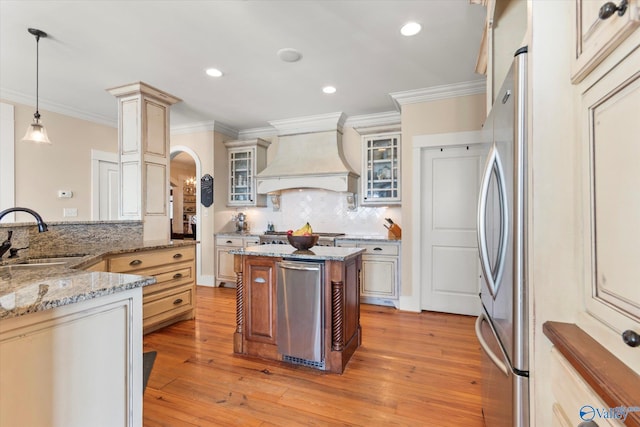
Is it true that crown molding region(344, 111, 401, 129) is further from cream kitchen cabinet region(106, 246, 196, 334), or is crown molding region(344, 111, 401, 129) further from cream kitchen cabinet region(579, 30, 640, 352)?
cream kitchen cabinet region(579, 30, 640, 352)

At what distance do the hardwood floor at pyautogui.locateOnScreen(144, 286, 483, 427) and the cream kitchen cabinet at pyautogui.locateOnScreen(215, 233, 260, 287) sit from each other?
1712 mm

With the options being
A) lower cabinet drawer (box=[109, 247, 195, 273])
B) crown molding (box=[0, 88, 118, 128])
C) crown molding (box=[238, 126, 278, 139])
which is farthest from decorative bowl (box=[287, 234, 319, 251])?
crown molding (box=[0, 88, 118, 128])

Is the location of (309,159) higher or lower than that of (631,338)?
higher

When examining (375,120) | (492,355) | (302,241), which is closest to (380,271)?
(302,241)

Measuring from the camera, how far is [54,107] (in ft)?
13.6

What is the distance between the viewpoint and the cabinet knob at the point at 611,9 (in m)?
0.67

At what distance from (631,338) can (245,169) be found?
16.4 feet

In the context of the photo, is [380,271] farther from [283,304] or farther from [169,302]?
[169,302]

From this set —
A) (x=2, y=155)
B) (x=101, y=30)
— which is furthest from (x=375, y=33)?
(x=2, y=155)

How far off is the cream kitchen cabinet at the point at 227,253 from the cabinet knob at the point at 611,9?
435 centimetres

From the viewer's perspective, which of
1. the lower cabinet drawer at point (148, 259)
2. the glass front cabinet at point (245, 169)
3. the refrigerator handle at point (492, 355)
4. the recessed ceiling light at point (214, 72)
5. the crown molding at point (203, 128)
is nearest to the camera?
the refrigerator handle at point (492, 355)

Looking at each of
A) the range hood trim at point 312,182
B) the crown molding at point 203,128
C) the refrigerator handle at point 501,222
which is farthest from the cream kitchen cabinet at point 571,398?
the crown molding at point 203,128

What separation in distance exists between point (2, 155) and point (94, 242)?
2219 mm

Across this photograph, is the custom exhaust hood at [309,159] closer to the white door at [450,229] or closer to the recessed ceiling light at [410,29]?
the white door at [450,229]
